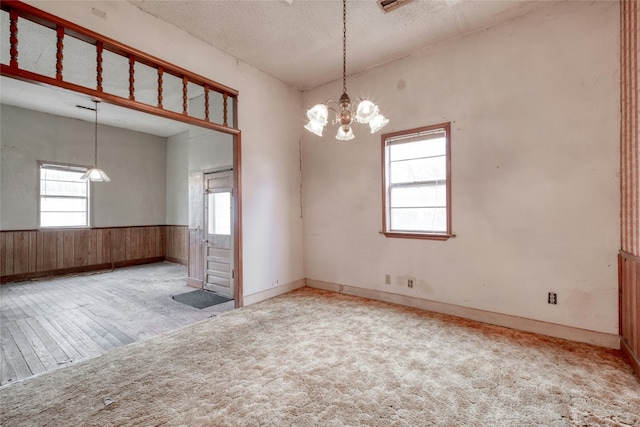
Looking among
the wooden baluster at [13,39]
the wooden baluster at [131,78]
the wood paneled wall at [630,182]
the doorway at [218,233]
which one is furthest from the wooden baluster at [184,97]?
the wood paneled wall at [630,182]

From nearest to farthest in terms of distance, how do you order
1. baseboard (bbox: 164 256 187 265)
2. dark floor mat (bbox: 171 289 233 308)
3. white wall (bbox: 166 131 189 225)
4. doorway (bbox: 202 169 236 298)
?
dark floor mat (bbox: 171 289 233 308), doorway (bbox: 202 169 236 298), baseboard (bbox: 164 256 187 265), white wall (bbox: 166 131 189 225)

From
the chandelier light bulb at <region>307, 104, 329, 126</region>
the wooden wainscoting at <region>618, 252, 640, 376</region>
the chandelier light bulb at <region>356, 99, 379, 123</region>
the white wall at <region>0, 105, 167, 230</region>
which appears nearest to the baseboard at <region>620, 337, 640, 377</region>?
the wooden wainscoting at <region>618, 252, 640, 376</region>

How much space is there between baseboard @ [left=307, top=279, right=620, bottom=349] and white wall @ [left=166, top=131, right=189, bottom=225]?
554 centimetres

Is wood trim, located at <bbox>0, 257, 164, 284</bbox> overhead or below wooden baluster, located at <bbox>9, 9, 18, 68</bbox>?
below

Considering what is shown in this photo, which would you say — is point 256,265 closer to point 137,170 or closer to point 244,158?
point 244,158

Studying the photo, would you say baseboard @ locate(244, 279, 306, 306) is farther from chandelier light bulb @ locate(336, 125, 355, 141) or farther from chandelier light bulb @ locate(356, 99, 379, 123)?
chandelier light bulb @ locate(356, 99, 379, 123)

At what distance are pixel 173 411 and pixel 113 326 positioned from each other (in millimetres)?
2267

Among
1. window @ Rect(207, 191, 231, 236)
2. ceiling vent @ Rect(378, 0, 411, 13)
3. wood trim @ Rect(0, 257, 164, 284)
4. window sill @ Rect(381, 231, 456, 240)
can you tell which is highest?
ceiling vent @ Rect(378, 0, 411, 13)

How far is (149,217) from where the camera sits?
327 inches

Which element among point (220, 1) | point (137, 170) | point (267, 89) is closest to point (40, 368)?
point (220, 1)

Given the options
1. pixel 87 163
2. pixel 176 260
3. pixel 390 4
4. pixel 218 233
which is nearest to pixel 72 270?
pixel 176 260

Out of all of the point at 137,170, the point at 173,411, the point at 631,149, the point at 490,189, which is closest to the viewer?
the point at 173,411

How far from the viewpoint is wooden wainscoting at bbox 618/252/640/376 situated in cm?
241

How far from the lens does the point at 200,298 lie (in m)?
4.88
